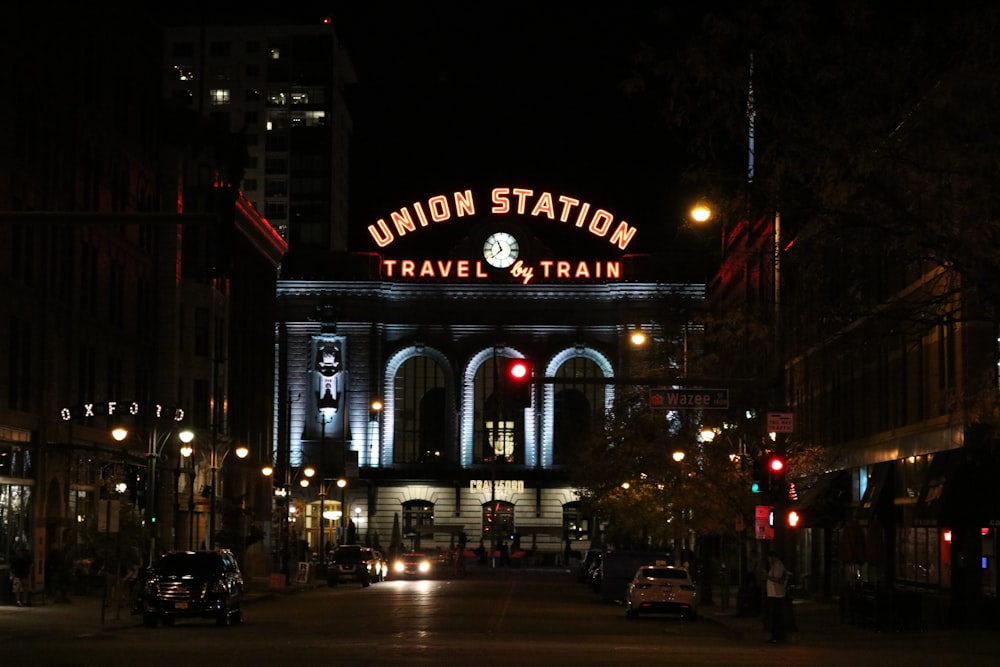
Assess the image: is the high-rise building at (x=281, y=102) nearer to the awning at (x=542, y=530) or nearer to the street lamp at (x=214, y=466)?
the awning at (x=542, y=530)

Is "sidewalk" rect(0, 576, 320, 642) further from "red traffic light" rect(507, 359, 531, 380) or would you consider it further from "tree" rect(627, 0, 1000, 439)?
"tree" rect(627, 0, 1000, 439)

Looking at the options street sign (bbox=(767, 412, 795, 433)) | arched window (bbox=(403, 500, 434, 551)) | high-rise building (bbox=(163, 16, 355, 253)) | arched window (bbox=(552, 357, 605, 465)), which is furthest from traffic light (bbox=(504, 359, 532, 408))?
high-rise building (bbox=(163, 16, 355, 253))

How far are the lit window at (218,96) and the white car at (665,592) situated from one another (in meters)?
128

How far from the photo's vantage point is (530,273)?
121 metres

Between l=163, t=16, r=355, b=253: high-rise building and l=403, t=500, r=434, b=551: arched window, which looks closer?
l=403, t=500, r=434, b=551: arched window

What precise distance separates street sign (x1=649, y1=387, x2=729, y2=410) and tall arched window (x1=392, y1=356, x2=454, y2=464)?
277 ft

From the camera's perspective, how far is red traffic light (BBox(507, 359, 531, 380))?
1357 inches

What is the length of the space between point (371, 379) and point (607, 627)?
82.0 m

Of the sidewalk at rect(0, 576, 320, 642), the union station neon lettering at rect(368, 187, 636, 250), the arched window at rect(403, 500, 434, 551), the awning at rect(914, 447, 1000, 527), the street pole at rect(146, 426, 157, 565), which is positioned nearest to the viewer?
the sidewalk at rect(0, 576, 320, 642)

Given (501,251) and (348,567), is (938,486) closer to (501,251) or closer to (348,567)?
(348,567)

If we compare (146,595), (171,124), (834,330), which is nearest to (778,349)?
(834,330)

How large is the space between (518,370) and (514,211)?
285 ft

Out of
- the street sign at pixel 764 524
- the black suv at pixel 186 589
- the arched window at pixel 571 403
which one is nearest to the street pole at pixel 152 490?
the black suv at pixel 186 589

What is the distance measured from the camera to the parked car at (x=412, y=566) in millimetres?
88500
